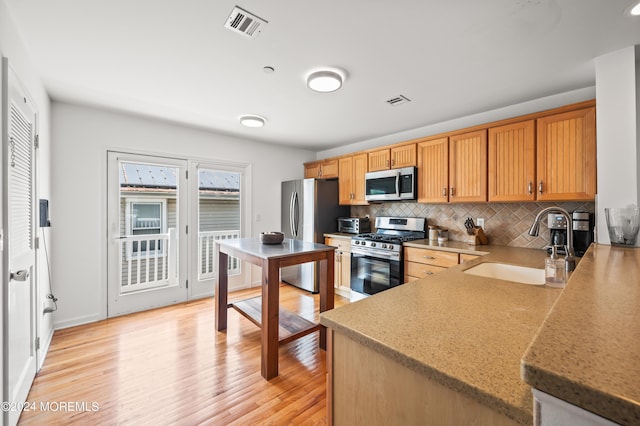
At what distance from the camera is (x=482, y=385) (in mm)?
579

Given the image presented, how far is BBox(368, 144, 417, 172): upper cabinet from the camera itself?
140 inches

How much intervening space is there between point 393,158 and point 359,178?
63cm

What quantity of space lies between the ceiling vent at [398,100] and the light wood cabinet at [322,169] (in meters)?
1.73

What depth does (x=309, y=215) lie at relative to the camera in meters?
4.35

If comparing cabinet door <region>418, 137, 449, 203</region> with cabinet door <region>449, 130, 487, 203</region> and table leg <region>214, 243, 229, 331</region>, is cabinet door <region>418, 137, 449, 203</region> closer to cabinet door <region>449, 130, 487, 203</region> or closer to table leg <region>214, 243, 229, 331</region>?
cabinet door <region>449, 130, 487, 203</region>

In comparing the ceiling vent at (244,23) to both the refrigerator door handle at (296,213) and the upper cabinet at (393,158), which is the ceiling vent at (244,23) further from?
the refrigerator door handle at (296,213)

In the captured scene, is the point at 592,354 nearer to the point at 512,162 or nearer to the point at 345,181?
the point at 512,162

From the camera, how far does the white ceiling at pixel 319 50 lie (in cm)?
156

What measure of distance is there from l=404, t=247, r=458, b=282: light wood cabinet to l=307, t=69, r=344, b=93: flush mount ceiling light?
1.99 metres

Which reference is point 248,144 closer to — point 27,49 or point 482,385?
point 27,49

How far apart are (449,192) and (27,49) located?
3.97 metres

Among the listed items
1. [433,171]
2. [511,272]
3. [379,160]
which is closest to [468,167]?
[433,171]

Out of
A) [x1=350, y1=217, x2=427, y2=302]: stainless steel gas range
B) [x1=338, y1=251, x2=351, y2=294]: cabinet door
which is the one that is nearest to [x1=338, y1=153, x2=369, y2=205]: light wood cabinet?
[x1=350, y1=217, x2=427, y2=302]: stainless steel gas range

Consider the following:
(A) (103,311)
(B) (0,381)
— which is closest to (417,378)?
(B) (0,381)
